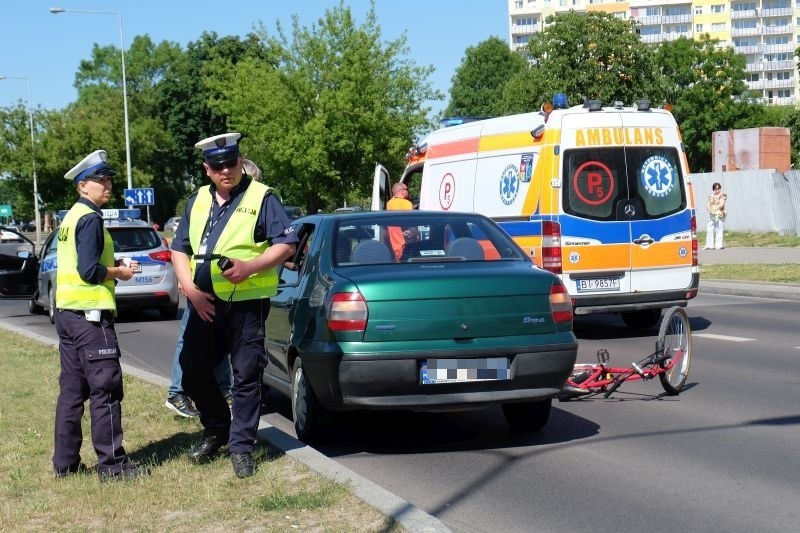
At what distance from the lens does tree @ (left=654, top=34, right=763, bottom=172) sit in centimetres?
9194

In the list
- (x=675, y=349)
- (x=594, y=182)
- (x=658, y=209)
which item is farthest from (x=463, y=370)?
(x=658, y=209)

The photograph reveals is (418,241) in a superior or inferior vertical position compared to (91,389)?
superior

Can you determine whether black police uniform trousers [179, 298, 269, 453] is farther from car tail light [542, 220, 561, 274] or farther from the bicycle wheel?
car tail light [542, 220, 561, 274]

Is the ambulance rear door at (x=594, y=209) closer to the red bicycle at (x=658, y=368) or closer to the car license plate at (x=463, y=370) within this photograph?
the red bicycle at (x=658, y=368)

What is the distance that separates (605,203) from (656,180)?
0.70 meters

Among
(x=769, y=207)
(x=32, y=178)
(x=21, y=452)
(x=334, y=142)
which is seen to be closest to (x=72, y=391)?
(x=21, y=452)

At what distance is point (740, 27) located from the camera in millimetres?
161875

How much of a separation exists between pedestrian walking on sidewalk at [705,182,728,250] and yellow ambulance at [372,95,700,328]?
55.1 feet

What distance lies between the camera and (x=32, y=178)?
200 ft

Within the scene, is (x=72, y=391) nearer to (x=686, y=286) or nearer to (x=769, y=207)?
(x=686, y=286)

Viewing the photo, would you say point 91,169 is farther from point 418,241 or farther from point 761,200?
point 761,200

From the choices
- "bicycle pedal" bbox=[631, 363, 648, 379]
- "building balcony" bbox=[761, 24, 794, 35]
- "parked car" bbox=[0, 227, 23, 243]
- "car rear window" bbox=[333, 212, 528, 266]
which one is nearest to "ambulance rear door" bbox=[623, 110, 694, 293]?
"bicycle pedal" bbox=[631, 363, 648, 379]

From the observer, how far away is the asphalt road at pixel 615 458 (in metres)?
5.70

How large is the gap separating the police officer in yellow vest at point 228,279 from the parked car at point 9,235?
Answer: 12.1 metres
